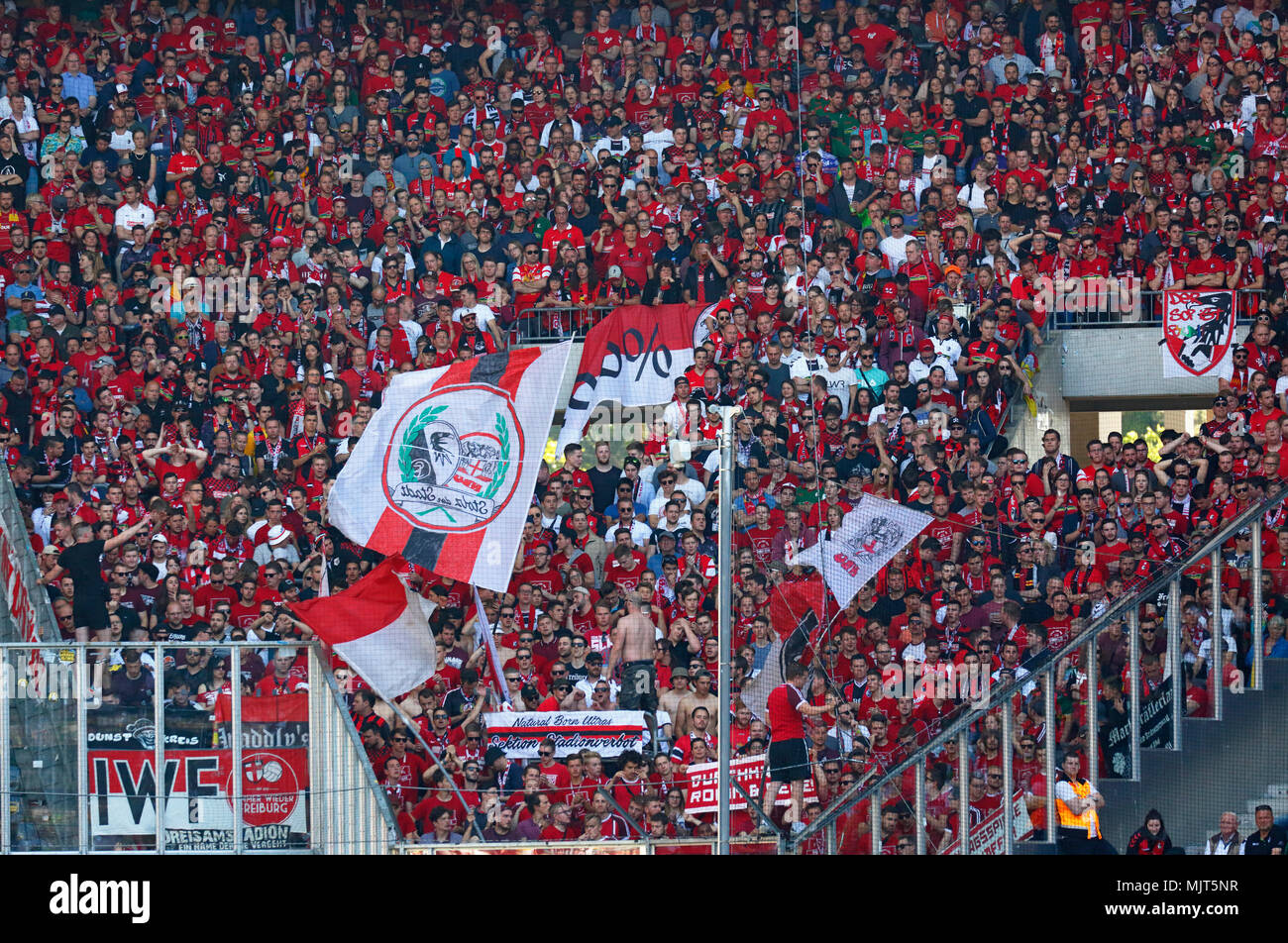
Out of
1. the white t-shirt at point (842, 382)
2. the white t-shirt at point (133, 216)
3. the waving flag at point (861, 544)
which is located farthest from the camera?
the white t-shirt at point (133, 216)

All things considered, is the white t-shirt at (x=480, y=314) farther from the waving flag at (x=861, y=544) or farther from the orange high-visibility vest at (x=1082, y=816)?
the orange high-visibility vest at (x=1082, y=816)

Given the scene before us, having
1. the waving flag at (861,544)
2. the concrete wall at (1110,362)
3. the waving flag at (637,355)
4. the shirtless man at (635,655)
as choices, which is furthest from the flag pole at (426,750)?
the concrete wall at (1110,362)

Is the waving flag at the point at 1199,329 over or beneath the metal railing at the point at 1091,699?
over

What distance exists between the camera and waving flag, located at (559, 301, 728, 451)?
12656 millimetres

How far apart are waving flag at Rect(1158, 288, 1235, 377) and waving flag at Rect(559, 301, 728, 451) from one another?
310cm

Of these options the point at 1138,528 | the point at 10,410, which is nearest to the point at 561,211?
the point at 10,410

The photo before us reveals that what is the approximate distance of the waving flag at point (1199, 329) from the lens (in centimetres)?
1252

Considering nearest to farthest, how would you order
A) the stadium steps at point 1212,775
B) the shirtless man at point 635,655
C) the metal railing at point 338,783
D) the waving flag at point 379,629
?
the metal railing at point 338,783 < the stadium steps at point 1212,775 < the waving flag at point 379,629 < the shirtless man at point 635,655

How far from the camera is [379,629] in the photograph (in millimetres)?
10461

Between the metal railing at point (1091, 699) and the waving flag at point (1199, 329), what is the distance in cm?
379

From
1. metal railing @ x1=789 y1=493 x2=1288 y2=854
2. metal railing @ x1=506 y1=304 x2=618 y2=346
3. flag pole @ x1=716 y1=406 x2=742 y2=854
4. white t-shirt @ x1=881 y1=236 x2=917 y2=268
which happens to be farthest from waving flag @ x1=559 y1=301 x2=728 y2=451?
metal railing @ x1=789 y1=493 x2=1288 y2=854

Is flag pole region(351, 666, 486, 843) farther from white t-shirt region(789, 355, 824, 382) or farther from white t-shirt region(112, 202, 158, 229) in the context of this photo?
white t-shirt region(112, 202, 158, 229)

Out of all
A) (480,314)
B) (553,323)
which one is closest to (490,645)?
(480,314)

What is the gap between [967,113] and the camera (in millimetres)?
14047
